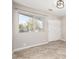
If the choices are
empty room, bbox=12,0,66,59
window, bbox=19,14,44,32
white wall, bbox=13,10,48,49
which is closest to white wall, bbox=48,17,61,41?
empty room, bbox=12,0,66,59

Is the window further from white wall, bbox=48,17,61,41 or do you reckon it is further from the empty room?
white wall, bbox=48,17,61,41

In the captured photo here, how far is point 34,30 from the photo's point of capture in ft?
18.7

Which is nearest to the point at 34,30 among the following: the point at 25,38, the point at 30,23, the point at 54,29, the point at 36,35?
the point at 36,35

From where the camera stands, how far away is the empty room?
3.92 meters

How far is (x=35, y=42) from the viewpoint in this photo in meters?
5.74

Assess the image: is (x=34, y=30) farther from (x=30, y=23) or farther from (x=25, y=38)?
(x=25, y=38)

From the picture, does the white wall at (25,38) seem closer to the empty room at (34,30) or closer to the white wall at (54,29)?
the empty room at (34,30)

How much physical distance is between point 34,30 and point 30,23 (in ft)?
1.86

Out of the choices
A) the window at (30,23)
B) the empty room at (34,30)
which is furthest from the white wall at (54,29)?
the window at (30,23)

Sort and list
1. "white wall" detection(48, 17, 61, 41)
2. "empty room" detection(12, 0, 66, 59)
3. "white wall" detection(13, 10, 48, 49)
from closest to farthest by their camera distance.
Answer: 1. "empty room" detection(12, 0, 66, 59)
2. "white wall" detection(13, 10, 48, 49)
3. "white wall" detection(48, 17, 61, 41)

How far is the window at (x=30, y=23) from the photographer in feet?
16.1
